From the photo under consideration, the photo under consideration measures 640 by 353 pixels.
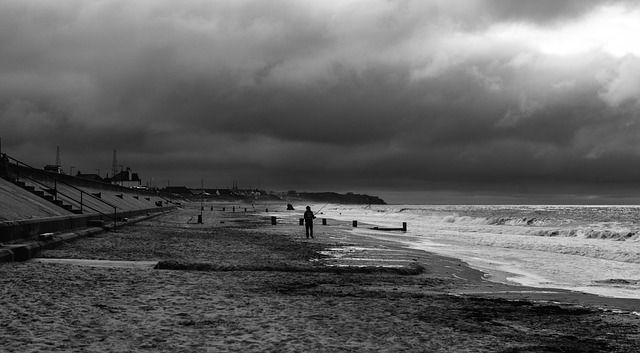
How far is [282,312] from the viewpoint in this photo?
879cm

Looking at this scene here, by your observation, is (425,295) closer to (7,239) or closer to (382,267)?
(382,267)

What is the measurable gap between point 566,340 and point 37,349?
20.4 feet

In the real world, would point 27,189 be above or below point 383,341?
above

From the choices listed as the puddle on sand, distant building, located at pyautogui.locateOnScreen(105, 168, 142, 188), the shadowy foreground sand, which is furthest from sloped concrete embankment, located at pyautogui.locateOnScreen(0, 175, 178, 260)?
distant building, located at pyautogui.locateOnScreen(105, 168, 142, 188)

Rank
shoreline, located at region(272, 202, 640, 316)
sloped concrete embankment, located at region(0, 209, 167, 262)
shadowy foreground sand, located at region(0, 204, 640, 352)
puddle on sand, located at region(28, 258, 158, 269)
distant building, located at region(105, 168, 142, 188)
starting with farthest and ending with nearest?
distant building, located at region(105, 168, 142, 188), puddle on sand, located at region(28, 258, 158, 269), sloped concrete embankment, located at region(0, 209, 167, 262), shoreline, located at region(272, 202, 640, 316), shadowy foreground sand, located at region(0, 204, 640, 352)

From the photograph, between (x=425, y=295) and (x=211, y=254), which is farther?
(x=211, y=254)

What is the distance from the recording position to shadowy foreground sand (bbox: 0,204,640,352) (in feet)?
22.6

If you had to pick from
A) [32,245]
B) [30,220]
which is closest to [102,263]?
[32,245]

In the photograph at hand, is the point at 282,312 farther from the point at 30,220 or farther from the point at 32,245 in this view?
the point at 30,220

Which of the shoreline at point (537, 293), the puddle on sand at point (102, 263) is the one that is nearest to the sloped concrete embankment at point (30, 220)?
the puddle on sand at point (102, 263)

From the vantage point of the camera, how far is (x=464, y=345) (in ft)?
22.9

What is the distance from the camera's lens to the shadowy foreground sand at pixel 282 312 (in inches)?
271

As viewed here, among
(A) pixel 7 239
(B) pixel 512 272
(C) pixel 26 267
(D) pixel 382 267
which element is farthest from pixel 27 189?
(B) pixel 512 272

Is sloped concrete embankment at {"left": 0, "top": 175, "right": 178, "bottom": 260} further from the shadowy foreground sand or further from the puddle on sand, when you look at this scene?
the shadowy foreground sand
